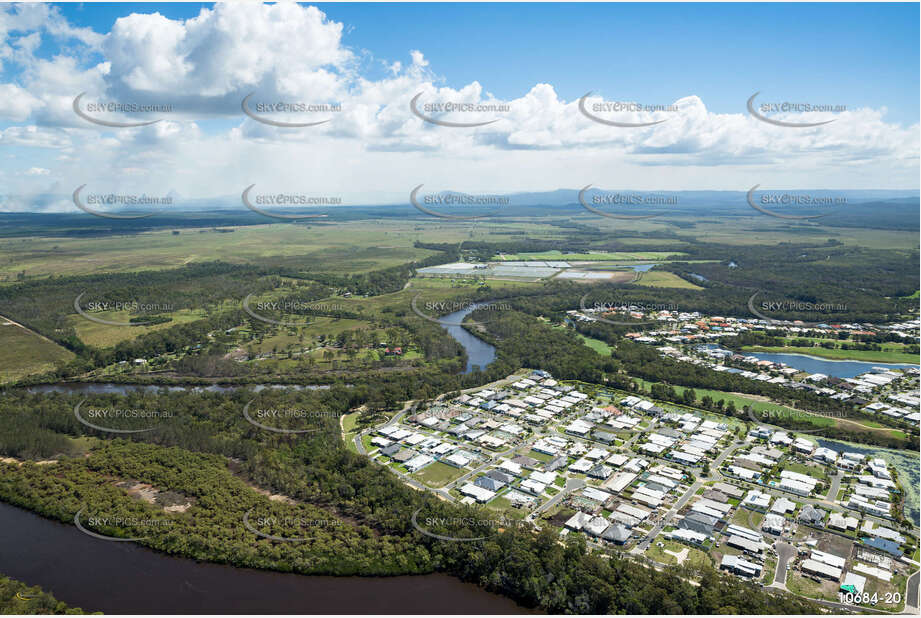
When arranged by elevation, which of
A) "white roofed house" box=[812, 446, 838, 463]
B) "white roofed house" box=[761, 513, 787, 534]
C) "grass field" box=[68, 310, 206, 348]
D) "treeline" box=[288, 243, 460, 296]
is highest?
"treeline" box=[288, 243, 460, 296]

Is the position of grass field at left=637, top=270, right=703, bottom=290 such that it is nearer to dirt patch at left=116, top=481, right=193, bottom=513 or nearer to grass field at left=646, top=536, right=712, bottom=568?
grass field at left=646, top=536, right=712, bottom=568

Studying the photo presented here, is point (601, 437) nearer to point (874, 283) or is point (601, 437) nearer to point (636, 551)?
point (636, 551)

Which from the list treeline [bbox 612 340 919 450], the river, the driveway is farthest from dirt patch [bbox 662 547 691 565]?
the river

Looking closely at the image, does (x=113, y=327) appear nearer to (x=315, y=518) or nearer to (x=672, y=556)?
(x=315, y=518)

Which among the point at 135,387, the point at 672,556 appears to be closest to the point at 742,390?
the point at 672,556

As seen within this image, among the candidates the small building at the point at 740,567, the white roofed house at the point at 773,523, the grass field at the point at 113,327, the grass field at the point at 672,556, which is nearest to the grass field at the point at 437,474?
the grass field at the point at 672,556

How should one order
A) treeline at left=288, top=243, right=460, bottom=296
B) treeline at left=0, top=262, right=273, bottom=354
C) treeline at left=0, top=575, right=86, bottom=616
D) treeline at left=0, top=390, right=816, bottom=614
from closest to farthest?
treeline at left=0, top=575, right=86, bottom=616 < treeline at left=0, top=390, right=816, bottom=614 < treeline at left=0, top=262, right=273, bottom=354 < treeline at left=288, top=243, right=460, bottom=296

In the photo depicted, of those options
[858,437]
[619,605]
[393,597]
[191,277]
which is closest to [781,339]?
[858,437]
